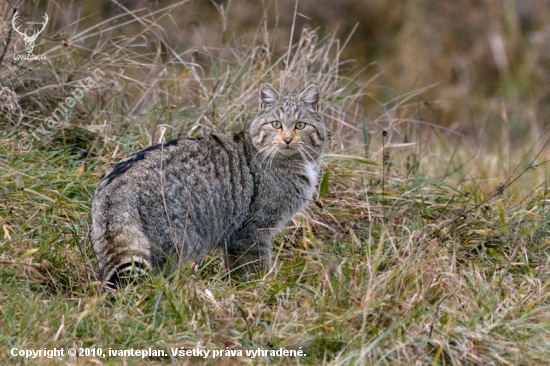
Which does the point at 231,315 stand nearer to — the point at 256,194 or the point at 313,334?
the point at 313,334

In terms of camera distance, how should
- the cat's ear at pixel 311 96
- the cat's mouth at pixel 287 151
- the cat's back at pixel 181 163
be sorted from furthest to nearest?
the cat's ear at pixel 311 96 < the cat's mouth at pixel 287 151 < the cat's back at pixel 181 163

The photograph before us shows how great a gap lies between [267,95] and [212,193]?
2.98 ft

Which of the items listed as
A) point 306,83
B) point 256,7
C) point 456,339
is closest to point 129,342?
point 456,339

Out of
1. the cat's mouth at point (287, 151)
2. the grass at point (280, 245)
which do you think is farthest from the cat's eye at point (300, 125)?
the grass at point (280, 245)

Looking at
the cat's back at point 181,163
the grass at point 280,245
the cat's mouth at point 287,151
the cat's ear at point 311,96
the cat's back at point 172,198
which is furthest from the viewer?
the cat's ear at point 311,96

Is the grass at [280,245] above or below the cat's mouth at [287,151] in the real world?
below

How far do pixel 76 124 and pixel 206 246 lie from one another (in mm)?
1653

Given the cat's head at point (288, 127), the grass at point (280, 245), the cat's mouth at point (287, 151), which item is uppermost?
the cat's head at point (288, 127)

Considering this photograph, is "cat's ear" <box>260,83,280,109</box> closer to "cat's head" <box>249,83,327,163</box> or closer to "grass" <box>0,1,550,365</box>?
"cat's head" <box>249,83,327,163</box>

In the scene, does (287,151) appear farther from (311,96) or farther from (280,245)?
(280,245)

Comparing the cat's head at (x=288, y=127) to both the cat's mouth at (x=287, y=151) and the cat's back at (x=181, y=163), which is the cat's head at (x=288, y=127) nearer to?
the cat's mouth at (x=287, y=151)

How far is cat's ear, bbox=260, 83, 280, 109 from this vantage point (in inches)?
198

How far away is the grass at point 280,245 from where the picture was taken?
11.3 feet

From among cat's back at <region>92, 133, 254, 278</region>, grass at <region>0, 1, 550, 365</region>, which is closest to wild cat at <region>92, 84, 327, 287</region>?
cat's back at <region>92, 133, 254, 278</region>
